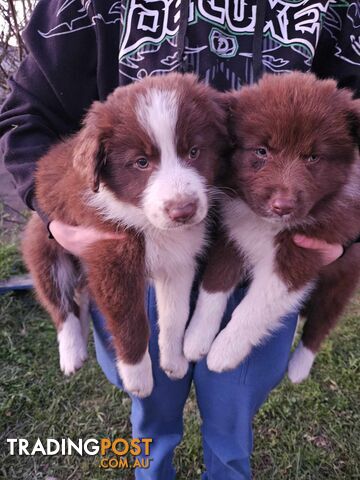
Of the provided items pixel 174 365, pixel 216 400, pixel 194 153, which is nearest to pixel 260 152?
pixel 194 153

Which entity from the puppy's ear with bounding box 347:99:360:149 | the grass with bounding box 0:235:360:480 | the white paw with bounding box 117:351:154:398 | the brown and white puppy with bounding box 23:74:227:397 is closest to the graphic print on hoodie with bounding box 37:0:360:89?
the brown and white puppy with bounding box 23:74:227:397

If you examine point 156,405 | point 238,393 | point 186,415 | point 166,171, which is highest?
point 166,171

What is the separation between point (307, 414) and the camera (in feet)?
10.2

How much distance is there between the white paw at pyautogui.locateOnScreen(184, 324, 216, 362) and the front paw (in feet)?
0.11

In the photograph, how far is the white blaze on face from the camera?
1.60 meters

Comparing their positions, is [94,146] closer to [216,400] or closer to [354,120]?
[354,120]

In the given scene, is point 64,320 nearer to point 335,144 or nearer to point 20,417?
point 20,417

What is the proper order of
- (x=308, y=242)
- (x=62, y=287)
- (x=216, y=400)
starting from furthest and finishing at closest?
(x=62, y=287), (x=216, y=400), (x=308, y=242)

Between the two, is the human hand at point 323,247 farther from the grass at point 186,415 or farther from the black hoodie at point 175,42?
the grass at point 186,415

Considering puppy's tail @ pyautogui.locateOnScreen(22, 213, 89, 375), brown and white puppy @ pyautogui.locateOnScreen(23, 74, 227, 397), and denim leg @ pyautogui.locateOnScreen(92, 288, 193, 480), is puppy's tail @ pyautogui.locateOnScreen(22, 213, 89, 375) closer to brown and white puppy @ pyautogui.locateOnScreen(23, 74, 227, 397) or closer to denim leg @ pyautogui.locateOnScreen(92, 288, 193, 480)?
brown and white puppy @ pyautogui.locateOnScreen(23, 74, 227, 397)

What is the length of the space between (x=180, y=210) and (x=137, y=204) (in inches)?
9.6

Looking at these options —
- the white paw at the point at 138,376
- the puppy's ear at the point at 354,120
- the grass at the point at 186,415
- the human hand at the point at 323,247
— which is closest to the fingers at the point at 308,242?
the human hand at the point at 323,247

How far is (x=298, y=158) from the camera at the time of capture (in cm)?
167

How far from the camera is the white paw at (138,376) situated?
199 cm
